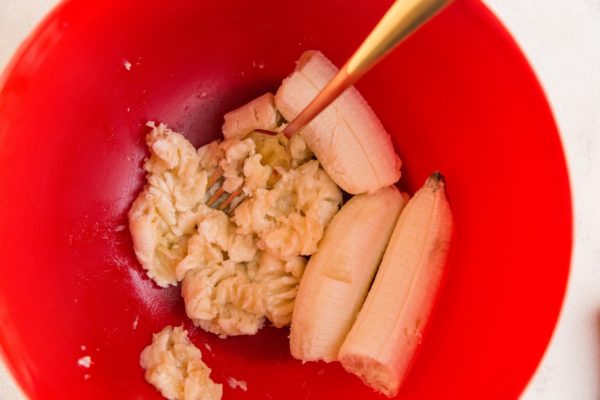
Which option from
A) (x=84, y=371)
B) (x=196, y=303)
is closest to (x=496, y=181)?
(x=196, y=303)

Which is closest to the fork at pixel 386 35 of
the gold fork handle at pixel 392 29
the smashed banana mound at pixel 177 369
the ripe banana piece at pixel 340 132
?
the gold fork handle at pixel 392 29

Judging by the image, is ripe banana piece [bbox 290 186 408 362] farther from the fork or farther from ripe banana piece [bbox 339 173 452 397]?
the fork

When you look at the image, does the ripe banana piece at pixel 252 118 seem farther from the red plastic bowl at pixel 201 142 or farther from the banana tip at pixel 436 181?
the banana tip at pixel 436 181

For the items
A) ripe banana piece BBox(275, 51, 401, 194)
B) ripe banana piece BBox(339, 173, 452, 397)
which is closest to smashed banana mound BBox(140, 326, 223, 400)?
ripe banana piece BBox(339, 173, 452, 397)

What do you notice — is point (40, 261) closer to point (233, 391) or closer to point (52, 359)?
point (52, 359)

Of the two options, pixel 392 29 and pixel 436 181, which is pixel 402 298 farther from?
pixel 392 29

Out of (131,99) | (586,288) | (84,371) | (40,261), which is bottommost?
(586,288)

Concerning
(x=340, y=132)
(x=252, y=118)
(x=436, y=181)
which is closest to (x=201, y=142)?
(x=252, y=118)
